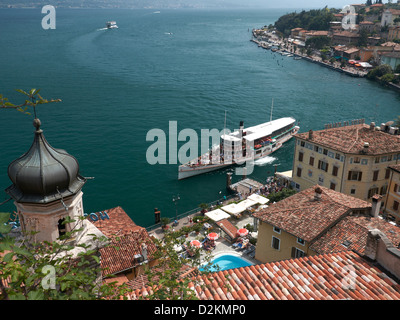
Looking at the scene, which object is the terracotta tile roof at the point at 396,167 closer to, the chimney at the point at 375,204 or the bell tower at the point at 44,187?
the chimney at the point at 375,204

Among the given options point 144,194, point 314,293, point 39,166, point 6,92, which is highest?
point 39,166

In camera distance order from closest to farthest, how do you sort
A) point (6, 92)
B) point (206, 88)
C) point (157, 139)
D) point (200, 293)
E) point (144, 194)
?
1. point (200, 293)
2. point (144, 194)
3. point (157, 139)
4. point (6, 92)
5. point (206, 88)

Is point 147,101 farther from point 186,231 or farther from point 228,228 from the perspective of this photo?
point 228,228

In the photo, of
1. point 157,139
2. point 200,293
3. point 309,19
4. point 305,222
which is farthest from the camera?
point 309,19

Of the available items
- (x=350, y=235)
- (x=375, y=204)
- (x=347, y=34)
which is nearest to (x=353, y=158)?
(x=375, y=204)

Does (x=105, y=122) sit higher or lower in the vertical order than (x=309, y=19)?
lower
